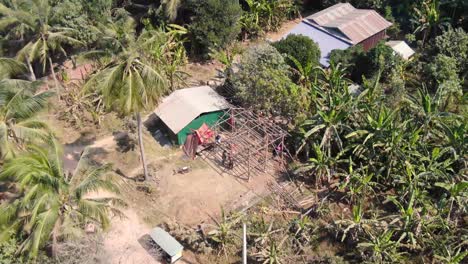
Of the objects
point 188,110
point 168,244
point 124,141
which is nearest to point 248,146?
point 188,110

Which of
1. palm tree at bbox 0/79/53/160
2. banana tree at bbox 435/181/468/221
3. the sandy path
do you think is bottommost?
the sandy path

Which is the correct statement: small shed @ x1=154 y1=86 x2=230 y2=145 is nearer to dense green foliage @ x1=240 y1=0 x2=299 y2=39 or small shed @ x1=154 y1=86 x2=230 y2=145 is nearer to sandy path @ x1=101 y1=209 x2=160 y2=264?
sandy path @ x1=101 y1=209 x2=160 y2=264

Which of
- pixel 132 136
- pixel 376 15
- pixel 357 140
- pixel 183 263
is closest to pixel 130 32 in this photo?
pixel 132 136

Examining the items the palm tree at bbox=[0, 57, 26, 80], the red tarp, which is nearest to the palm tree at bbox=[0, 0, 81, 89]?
the palm tree at bbox=[0, 57, 26, 80]

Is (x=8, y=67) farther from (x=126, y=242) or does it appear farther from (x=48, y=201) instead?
(x=126, y=242)

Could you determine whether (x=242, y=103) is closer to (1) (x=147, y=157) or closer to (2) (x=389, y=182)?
(1) (x=147, y=157)

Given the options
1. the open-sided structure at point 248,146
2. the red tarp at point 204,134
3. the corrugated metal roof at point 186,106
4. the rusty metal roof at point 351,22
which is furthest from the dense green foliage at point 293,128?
the red tarp at point 204,134
